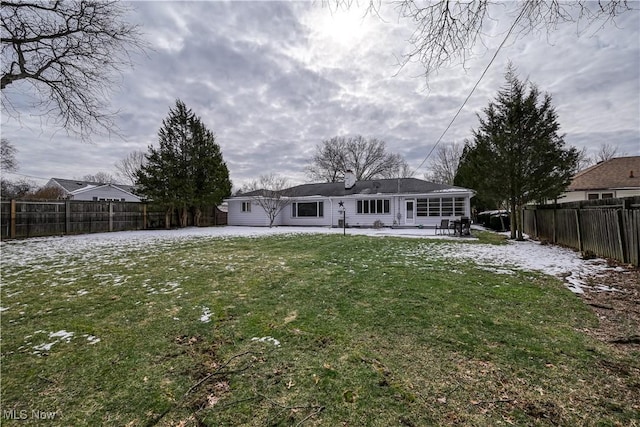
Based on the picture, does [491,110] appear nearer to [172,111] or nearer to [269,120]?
[269,120]

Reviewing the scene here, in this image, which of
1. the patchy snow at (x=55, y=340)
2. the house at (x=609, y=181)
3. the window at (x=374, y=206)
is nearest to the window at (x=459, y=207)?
the window at (x=374, y=206)

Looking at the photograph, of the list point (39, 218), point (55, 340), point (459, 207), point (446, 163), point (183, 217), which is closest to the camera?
point (55, 340)

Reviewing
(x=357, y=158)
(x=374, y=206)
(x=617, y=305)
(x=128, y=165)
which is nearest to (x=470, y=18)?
(x=617, y=305)

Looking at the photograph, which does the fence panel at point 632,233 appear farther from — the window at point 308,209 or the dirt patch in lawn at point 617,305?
the window at point 308,209

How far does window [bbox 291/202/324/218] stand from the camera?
864 inches

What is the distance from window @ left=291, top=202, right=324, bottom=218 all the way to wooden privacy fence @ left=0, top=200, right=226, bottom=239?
947 centimetres

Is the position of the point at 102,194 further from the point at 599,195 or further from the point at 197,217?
the point at 599,195

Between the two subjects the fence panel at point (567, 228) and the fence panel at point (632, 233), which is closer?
the fence panel at point (632, 233)

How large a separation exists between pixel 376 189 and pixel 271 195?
7.74 m

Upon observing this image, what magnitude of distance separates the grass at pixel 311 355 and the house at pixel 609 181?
21.2 meters

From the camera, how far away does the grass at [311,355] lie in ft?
6.08

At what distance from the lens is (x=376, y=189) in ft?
67.9

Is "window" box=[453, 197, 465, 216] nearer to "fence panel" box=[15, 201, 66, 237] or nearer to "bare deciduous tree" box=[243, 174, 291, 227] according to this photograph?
"bare deciduous tree" box=[243, 174, 291, 227]

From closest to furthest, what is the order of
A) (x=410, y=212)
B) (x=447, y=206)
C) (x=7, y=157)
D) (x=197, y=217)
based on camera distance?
1. (x=447, y=206)
2. (x=410, y=212)
3. (x=197, y=217)
4. (x=7, y=157)
